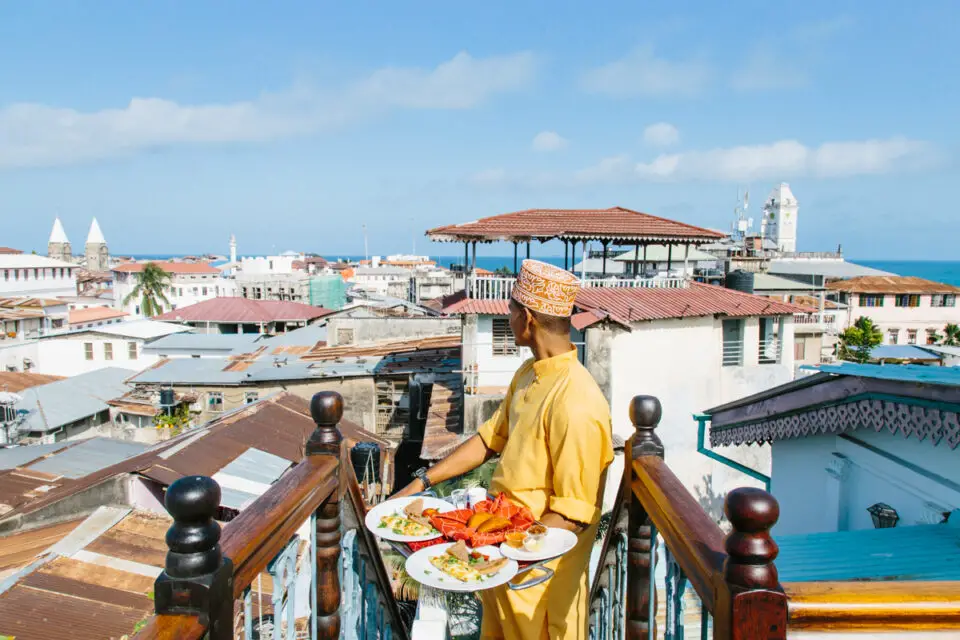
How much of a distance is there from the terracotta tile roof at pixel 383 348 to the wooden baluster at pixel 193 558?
1927 centimetres

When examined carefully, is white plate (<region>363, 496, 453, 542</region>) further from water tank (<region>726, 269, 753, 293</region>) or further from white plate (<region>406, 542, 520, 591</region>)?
water tank (<region>726, 269, 753, 293</region>)

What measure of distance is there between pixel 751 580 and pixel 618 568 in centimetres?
141

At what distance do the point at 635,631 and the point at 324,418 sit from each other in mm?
1438

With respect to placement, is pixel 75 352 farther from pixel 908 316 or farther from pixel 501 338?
A: pixel 908 316

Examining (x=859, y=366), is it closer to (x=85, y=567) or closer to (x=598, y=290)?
(x=85, y=567)

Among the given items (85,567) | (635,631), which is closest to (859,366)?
(635,631)

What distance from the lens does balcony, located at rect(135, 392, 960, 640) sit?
1.26 m

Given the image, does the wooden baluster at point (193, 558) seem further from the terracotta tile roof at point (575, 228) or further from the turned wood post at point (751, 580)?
the terracotta tile roof at point (575, 228)

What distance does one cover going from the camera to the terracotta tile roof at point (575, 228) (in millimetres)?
15492

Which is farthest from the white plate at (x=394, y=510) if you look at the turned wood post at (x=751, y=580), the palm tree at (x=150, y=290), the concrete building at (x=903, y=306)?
the palm tree at (x=150, y=290)

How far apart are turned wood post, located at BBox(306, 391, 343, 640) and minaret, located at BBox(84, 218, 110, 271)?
380ft

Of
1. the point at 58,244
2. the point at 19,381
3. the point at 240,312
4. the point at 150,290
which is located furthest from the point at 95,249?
Result: the point at 19,381

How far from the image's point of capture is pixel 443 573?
2037mm

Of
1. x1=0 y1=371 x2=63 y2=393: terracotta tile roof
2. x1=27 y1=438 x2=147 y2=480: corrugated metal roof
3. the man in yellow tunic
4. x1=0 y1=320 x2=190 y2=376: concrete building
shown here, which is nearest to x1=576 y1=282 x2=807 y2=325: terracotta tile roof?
x1=27 y1=438 x2=147 y2=480: corrugated metal roof
